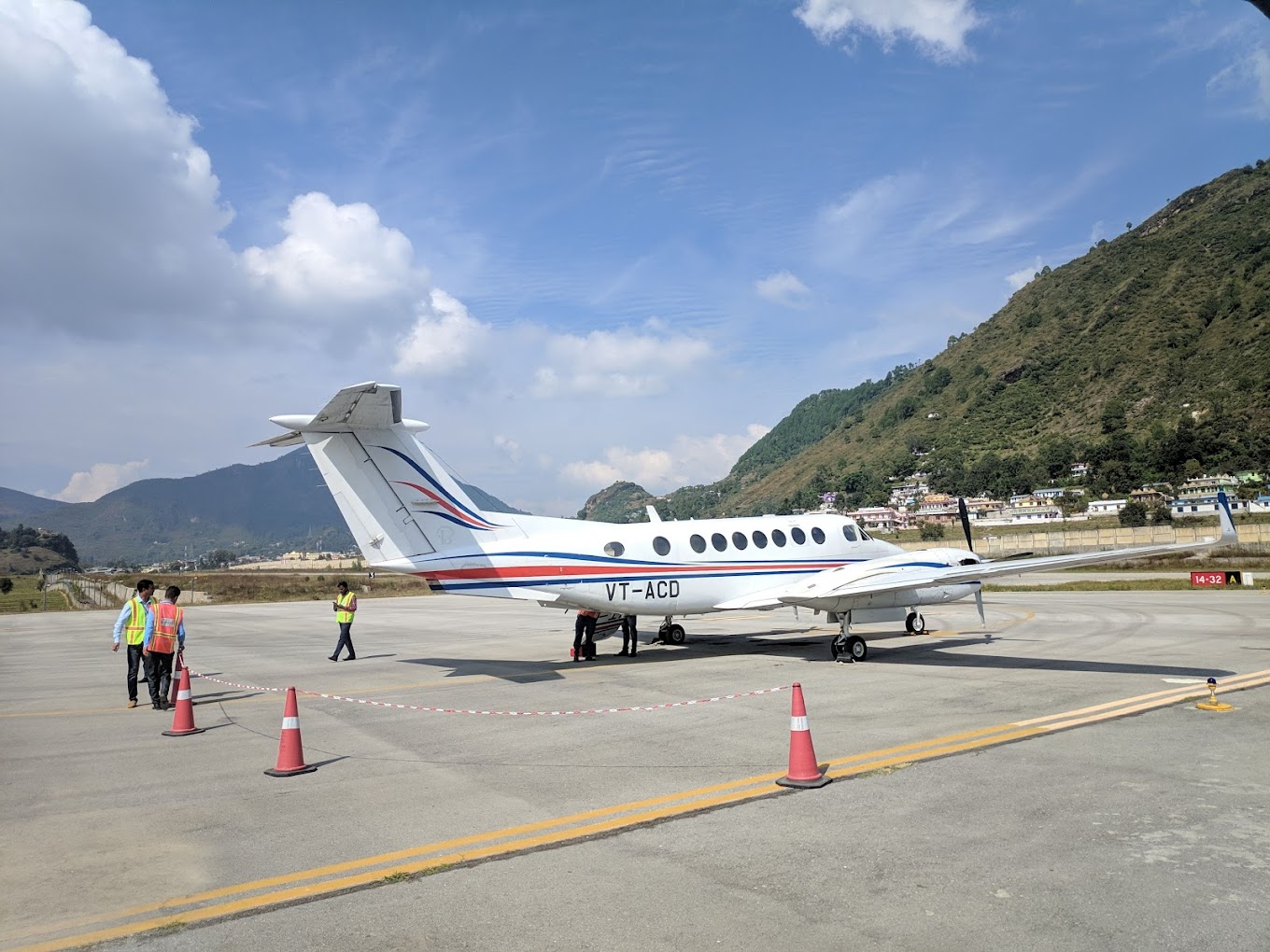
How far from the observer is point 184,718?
36.4 feet

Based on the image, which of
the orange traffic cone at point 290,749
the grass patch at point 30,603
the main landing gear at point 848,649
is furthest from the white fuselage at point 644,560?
the grass patch at point 30,603

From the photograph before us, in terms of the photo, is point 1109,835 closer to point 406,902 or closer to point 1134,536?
point 406,902

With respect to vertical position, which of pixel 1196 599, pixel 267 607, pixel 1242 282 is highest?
pixel 1242 282

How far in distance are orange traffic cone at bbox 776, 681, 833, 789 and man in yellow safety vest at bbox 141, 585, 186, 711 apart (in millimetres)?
10218

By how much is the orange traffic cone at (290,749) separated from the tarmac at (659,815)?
0.18 m

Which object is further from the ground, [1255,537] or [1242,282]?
[1242,282]

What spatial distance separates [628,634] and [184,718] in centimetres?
945

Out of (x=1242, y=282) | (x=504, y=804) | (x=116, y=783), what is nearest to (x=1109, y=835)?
(x=504, y=804)

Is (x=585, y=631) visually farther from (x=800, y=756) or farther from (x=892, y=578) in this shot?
(x=800, y=756)

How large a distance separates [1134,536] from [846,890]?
211 feet

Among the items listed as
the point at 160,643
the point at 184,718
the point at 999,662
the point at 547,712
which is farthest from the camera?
the point at 999,662

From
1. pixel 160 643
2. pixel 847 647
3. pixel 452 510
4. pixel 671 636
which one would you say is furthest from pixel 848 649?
pixel 160 643

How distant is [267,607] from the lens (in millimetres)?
43406

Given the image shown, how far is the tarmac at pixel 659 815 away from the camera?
487 cm
